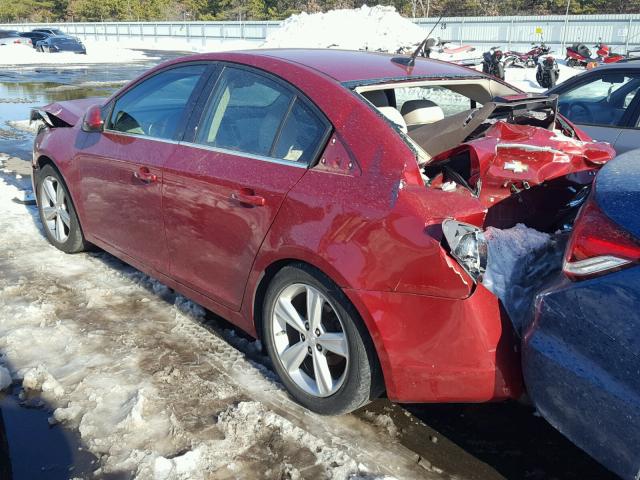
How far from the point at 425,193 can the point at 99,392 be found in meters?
1.92

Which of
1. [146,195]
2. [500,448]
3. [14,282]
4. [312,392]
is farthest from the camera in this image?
[14,282]

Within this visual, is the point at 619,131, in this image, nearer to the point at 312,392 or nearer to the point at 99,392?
the point at 312,392

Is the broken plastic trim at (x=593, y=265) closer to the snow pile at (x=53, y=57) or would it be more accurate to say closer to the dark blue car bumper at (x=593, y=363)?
the dark blue car bumper at (x=593, y=363)

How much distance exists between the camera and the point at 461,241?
7.70ft

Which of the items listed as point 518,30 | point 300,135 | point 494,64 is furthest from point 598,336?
point 518,30

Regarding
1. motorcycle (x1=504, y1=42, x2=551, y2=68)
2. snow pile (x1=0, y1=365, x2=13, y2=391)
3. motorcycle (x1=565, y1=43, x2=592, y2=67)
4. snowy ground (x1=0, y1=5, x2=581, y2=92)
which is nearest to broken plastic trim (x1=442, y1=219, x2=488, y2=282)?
snow pile (x1=0, y1=365, x2=13, y2=391)

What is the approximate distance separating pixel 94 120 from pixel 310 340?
2418 millimetres

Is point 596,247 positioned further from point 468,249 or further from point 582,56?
point 582,56

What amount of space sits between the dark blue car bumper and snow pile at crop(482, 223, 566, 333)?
0.58 ft

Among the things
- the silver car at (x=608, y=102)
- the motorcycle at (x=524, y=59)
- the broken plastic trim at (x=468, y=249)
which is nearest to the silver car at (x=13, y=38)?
the motorcycle at (x=524, y=59)

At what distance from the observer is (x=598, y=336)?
6.51ft

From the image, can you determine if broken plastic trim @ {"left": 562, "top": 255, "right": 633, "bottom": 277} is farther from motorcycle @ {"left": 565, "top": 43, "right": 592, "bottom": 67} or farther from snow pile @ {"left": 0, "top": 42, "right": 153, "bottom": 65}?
snow pile @ {"left": 0, "top": 42, "right": 153, "bottom": 65}

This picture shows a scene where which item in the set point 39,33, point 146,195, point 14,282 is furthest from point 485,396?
point 39,33

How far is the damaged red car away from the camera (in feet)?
8.03
